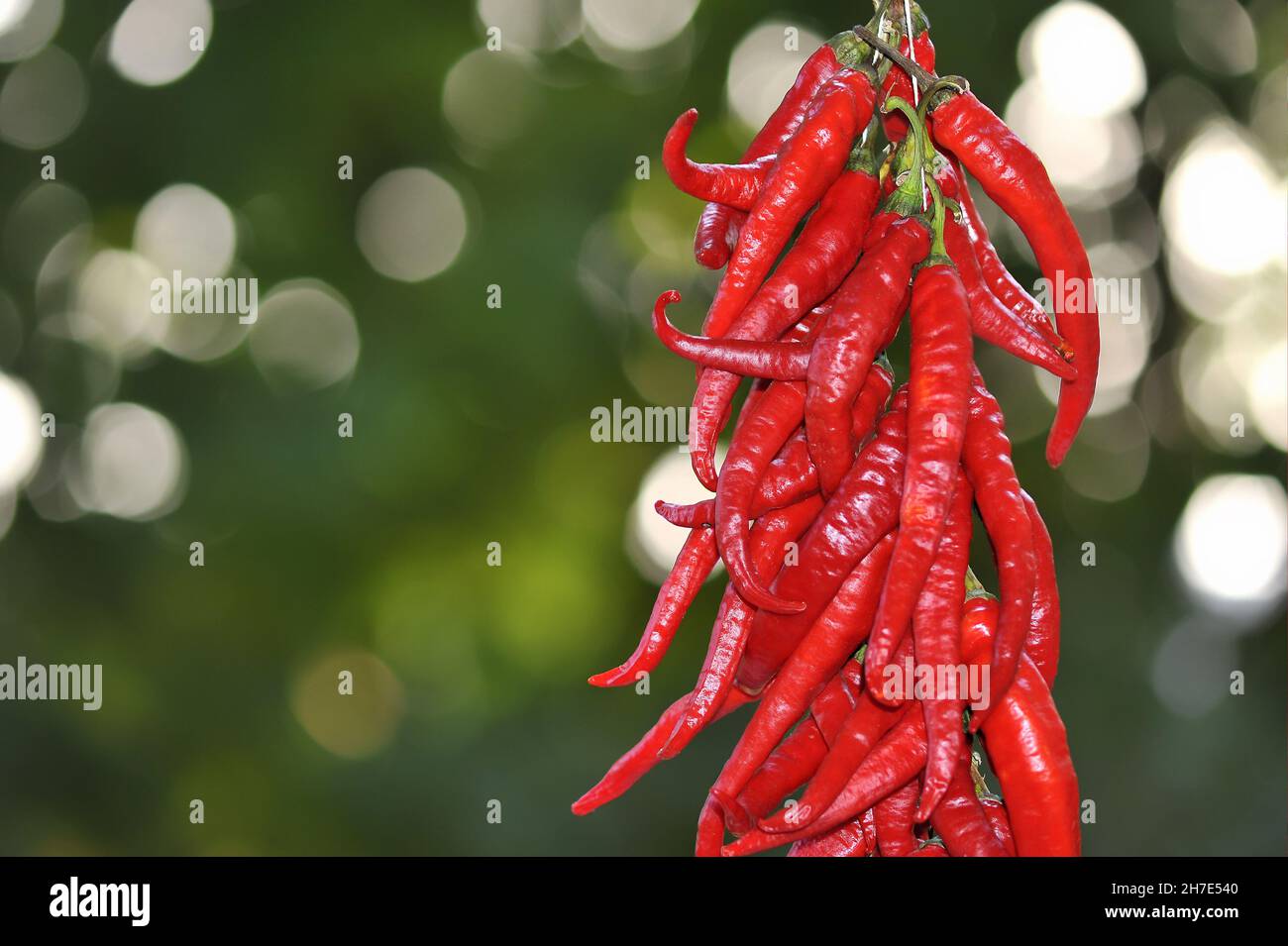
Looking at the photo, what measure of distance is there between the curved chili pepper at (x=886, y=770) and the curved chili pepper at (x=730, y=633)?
9cm

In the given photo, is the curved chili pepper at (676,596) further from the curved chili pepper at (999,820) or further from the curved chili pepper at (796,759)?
the curved chili pepper at (999,820)

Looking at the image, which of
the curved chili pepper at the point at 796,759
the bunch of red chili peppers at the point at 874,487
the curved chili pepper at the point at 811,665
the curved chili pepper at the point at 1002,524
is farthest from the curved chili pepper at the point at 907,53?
the curved chili pepper at the point at 796,759

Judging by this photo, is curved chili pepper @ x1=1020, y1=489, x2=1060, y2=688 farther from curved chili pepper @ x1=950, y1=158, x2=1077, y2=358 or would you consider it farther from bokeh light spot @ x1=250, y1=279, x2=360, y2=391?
bokeh light spot @ x1=250, y1=279, x2=360, y2=391

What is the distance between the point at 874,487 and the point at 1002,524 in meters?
0.09

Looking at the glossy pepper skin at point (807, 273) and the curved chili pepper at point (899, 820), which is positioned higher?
the glossy pepper skin at point (807, 273)

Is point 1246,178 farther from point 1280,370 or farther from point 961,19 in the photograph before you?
point 961,19

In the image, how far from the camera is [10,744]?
2.30 metres

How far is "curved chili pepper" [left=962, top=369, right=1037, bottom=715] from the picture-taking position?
760mm

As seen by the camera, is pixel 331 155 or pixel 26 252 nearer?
pixel 331 155

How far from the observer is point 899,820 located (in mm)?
835

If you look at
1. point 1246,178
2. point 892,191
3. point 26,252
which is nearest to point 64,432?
point 26,252

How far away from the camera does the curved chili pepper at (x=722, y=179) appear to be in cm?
82

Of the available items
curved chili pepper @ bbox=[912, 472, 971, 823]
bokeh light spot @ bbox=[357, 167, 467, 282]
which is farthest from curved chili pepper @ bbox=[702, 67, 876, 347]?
bokeh light spot @ bbox=[357, 167, 467, 282]

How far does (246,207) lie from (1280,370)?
2.07 meters
